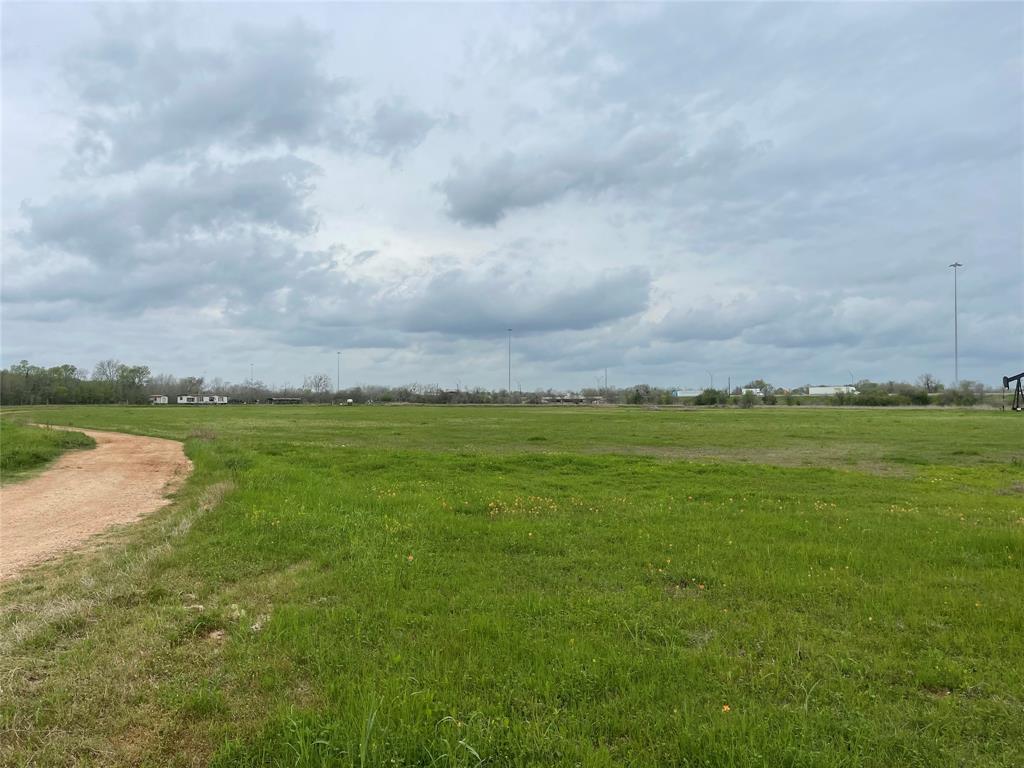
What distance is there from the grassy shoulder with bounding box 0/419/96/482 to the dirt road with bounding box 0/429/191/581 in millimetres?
601

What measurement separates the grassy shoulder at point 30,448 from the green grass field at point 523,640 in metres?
14.1

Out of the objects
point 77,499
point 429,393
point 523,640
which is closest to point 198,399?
point 429,393

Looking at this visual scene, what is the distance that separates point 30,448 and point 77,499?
12.1 m

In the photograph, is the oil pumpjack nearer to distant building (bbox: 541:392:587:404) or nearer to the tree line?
the tree line

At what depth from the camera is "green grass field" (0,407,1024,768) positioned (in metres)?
3.80

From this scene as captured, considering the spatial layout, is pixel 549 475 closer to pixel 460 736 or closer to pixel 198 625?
pixel 198 625

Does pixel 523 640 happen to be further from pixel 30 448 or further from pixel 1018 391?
pixel 1018 391

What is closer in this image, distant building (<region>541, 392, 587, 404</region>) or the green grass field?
the green grass field

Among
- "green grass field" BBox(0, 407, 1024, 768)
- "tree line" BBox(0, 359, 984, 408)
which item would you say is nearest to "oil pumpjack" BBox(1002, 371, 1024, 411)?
"tree line" BBox(0, 359, 984, 408)

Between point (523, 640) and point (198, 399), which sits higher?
point (198, 399)

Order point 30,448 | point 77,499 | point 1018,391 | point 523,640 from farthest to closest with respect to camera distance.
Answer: point 1018,391
point 30,448
point 77,499
point 523,640

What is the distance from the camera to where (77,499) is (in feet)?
48.2

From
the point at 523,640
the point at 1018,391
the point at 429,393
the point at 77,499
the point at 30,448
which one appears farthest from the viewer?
the point at 429,393

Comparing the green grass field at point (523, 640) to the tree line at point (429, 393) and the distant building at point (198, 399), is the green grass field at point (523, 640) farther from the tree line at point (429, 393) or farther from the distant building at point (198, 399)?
the distant building at point (198, 399)
